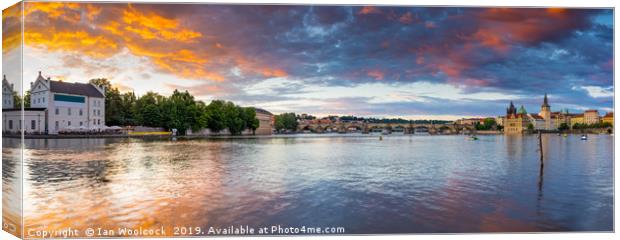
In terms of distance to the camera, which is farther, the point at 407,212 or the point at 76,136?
the point at 76,136

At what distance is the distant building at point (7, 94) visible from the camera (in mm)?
6430

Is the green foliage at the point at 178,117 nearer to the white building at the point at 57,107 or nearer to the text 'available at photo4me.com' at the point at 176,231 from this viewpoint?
the white building at the point at 57,107

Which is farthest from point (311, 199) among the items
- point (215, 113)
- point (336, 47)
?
point (215, 113)

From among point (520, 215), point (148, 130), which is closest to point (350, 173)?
point (520, 215)

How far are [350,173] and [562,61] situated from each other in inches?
294

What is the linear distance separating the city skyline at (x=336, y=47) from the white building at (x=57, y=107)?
0.43 metres

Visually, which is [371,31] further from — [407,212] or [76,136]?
[76,136]

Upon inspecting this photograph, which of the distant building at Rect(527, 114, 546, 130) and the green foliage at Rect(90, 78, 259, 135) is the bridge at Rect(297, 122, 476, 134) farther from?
the distant building at Rect(527, 114, 546, 130)

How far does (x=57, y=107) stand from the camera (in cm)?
1070

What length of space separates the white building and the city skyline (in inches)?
16.9

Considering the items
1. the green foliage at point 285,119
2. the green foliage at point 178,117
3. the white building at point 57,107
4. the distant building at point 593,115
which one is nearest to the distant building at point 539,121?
the distant building at point 593,115

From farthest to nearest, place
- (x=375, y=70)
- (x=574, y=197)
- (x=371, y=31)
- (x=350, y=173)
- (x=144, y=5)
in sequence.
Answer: (x=350, y=173) → (x=574, y=197) → (x=375, y=70) → (x=371, y=31) → (x=144, y=5)

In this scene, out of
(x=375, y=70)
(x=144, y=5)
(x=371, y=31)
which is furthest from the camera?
(x=375, y=70)

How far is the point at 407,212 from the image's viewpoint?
788 cm
